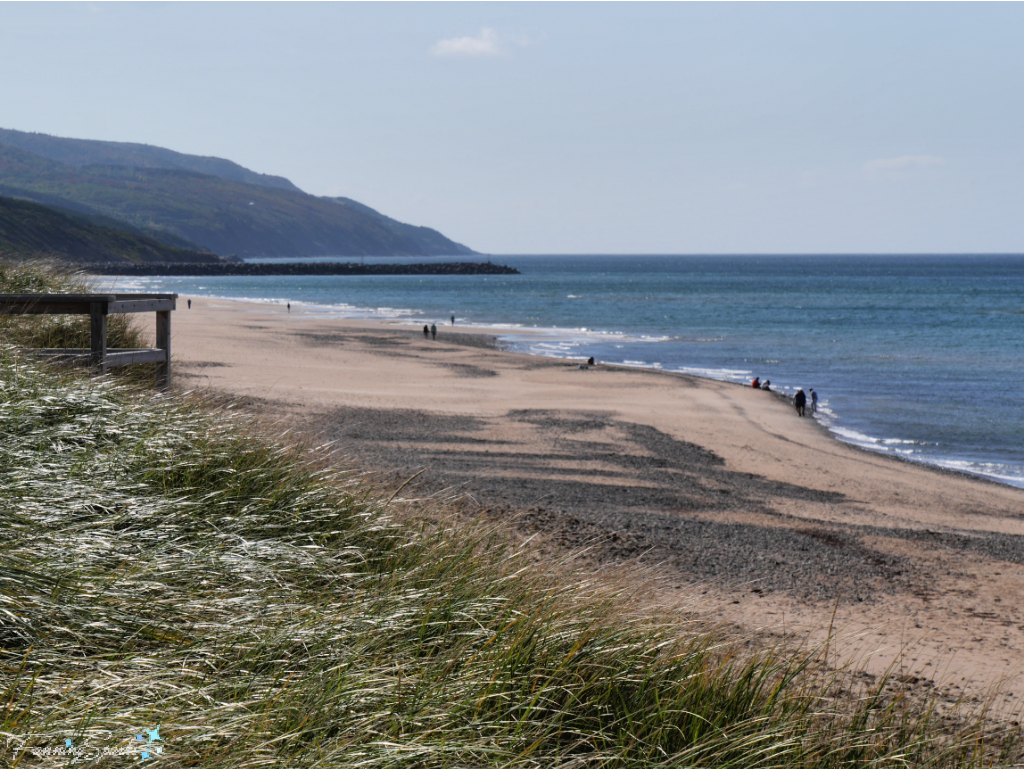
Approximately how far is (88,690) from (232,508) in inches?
78.8

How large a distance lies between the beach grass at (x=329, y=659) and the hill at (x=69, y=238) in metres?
117

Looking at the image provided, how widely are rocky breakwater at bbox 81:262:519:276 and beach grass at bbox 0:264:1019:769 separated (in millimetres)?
132719

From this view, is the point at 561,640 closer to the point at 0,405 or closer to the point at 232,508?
the point at 232,508

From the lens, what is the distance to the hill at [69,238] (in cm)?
11856

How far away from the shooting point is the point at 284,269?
16325cm

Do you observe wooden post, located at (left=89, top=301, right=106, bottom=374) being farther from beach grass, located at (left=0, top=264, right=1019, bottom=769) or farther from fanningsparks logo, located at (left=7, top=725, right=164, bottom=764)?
fanningsparks logo, located at (left=7, top=725, right=164, bottom=764)

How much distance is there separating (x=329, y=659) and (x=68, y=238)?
154m

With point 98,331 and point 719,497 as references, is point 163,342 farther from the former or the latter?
point 719,497

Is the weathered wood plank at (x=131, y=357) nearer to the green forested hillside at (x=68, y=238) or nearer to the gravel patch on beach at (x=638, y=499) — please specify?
the gravel patch on beach at (x=638, y=499)

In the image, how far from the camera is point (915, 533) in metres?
10.6

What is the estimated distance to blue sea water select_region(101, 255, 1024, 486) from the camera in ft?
72.9

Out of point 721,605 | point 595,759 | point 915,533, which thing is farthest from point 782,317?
point 595,759

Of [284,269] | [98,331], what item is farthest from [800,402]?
[284,269]

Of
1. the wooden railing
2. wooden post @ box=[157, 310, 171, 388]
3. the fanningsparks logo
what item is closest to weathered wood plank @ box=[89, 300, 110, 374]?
the wooden railing
